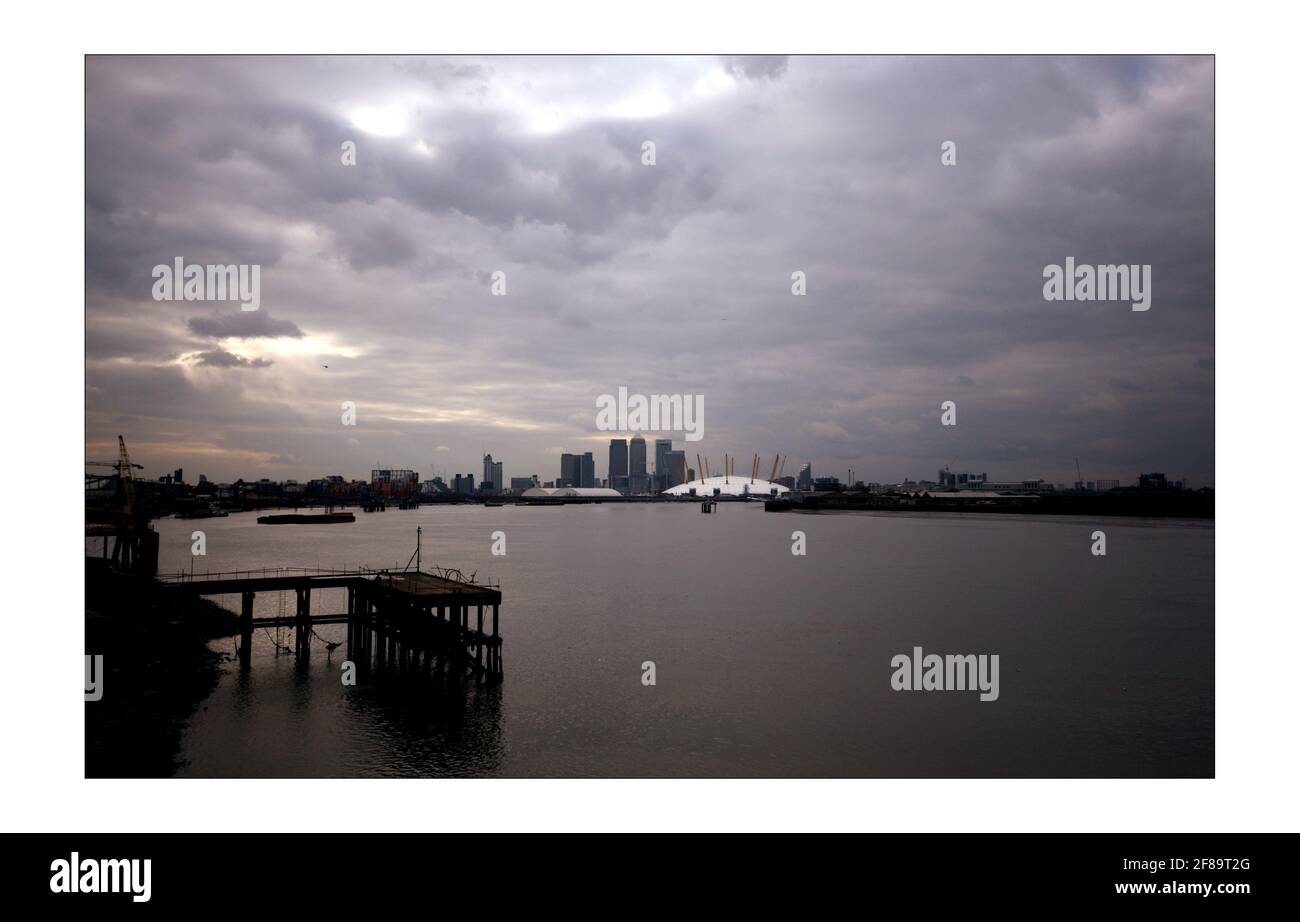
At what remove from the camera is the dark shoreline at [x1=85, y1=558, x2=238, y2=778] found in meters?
17.2

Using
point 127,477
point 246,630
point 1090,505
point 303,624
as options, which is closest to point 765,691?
point 303,624

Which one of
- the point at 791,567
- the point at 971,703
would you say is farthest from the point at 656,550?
the point at 971,703

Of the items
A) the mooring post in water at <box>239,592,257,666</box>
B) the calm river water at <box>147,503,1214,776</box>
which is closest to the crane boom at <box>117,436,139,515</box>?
the calm river water at <box>147,503,1214,776</box>

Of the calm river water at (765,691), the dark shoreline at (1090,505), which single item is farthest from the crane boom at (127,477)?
the dark shoreline at (1090,505)

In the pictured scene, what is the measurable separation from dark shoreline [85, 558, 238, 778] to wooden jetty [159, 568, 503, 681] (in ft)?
3.73

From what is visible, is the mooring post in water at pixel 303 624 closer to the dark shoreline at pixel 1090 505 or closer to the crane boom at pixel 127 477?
the crane boom at pixel 127 477

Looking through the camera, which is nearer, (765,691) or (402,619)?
(765,691)

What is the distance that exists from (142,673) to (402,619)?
23.4 feet

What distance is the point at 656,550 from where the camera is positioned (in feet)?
253

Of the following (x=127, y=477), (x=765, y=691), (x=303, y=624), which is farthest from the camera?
(x=127, y=477)

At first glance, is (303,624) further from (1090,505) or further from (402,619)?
(1090,505)

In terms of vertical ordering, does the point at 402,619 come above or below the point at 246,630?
above

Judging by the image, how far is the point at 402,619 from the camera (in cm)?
2678
